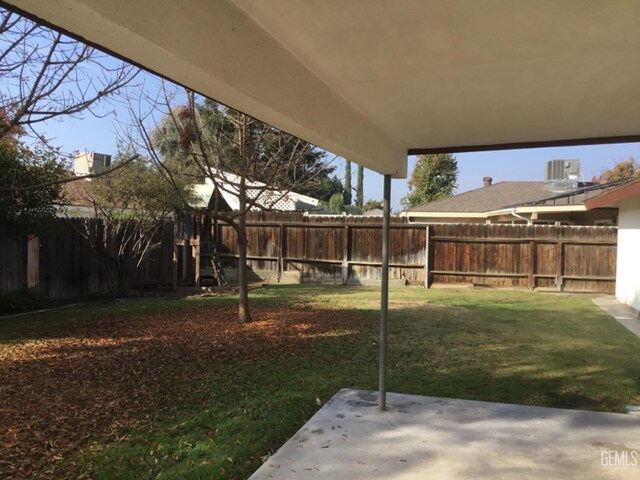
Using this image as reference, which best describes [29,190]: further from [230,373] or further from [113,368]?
[230,373]

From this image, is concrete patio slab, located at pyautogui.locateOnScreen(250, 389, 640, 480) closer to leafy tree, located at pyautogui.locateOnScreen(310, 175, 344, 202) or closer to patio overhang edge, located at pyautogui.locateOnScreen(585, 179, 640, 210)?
patio overhang edge, located at pyautogui.locateOnScreen(585, 179, 640, 210)

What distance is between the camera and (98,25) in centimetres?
139

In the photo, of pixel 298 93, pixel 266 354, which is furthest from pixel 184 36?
pixel 266 354

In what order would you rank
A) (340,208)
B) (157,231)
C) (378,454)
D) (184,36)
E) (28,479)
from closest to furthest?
(184,36) → (28,479) → (378,454) → (157,231) → (340,208)

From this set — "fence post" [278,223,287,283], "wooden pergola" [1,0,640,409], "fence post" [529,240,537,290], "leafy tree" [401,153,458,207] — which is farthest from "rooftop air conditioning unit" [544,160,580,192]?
"wooden pergola" [1,0,640,409]

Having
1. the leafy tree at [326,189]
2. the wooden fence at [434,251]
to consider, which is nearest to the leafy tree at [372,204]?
the leafy tree at [326,189]

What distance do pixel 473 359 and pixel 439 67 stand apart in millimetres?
4511

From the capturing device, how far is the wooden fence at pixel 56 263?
29.4 feet

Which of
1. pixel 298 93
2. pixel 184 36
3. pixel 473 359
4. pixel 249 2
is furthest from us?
pixel 473 359

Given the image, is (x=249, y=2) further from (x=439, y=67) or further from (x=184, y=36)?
(x=439, y=67)

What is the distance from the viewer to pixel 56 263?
10.1 m

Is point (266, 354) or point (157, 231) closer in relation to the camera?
point (266, 354)

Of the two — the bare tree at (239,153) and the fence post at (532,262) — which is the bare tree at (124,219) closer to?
the bare tree at (239,153)

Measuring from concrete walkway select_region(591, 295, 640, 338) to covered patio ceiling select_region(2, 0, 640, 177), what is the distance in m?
6.49
